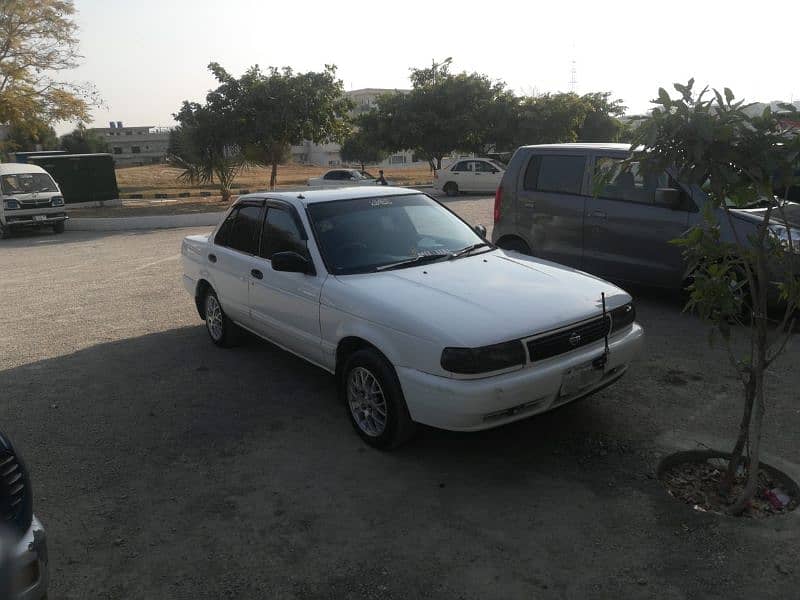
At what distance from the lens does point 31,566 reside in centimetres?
243

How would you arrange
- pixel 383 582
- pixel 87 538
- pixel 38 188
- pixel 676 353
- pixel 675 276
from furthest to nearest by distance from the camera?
pixel 38 188 → pixel 675 276 → pixel 676 353 → pixel 87 538 → pixel 383 582

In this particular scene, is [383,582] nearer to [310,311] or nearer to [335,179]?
[310,311]

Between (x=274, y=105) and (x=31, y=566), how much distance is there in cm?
2261

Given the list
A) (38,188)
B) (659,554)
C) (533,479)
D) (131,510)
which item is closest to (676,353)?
(533,479)

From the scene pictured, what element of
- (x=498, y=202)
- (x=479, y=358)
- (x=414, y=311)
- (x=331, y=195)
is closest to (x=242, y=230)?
(x=331, y=195)

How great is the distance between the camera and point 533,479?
3.94m

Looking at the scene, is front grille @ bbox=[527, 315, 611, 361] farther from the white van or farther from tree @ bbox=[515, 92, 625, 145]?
tree @ bbox=[515, 92, 625, 145]

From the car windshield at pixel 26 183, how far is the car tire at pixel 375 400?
17.2m

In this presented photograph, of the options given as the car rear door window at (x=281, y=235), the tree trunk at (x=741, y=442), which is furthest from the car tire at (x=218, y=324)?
the tree trunk at (x=741, y=442)

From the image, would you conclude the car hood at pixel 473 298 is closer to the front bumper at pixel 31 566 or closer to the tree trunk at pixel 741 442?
the tree trunk at pixel 741 442

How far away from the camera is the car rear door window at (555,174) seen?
7637mm

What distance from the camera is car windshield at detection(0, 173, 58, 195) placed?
17969 mm

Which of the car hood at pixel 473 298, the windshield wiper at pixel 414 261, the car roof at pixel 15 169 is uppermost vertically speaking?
the car roof at pixel 15 169

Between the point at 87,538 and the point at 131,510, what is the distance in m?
0.29
